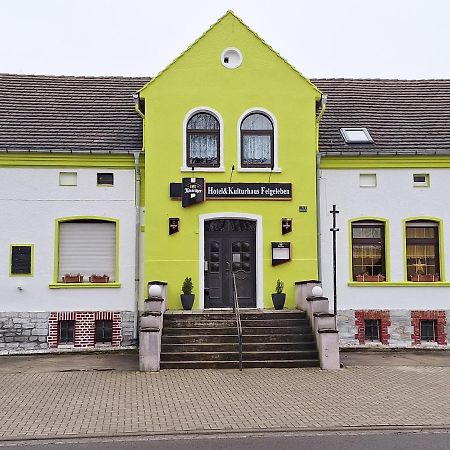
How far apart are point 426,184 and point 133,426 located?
1263 centimetres

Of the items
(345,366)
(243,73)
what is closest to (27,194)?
(243,73)

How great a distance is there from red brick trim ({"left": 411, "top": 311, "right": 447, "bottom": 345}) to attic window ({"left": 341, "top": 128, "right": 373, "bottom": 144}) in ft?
17.4

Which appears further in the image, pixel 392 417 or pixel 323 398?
pixel 323 398

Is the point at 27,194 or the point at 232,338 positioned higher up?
the point at 27,194

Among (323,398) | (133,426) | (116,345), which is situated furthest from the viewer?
(116,345)

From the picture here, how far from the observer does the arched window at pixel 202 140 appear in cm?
1791

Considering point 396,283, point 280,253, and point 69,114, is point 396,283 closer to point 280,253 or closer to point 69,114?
point 280,253

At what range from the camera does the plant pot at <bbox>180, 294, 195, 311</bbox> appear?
669 inches

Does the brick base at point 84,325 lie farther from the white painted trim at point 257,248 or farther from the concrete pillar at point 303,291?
the concrete pillar at point 303,291

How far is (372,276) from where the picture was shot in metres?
18.4

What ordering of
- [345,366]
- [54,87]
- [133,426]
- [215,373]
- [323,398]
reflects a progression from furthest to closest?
[54,87] → [345,366] → [215,373] → [323,398] → [133,426]

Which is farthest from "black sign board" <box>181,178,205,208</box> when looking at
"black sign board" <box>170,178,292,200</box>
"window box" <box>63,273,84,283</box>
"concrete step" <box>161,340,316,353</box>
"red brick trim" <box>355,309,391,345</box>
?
"red brick trim" <box>355,309,391,345</box>

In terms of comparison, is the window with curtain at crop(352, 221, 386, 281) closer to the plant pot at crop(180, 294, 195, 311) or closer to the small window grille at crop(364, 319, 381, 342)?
the small window grille at crop(364, 319, 381, 342)

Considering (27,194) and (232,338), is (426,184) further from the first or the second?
(27,194)
